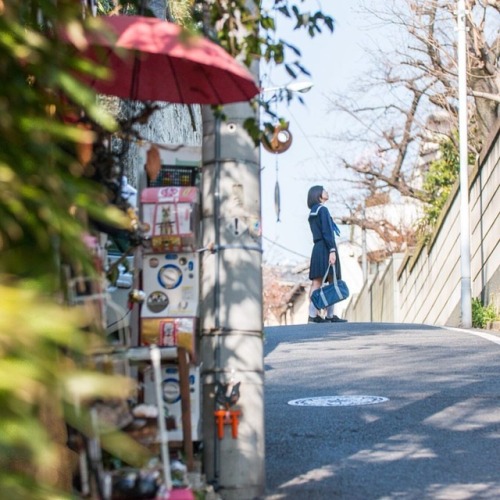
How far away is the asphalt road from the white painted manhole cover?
0.01 m

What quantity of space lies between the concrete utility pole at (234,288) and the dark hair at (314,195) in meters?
10.3

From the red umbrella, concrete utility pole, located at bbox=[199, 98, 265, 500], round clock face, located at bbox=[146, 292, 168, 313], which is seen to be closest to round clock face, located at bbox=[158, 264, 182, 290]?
round clock face, located at bbox=[146, 292, 168, 313]

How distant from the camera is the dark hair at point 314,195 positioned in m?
16.5

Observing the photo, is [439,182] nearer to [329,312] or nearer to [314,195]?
[329,312]

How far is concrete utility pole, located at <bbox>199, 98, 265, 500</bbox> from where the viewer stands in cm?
600

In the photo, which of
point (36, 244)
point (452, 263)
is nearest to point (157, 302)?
point (36, 244)

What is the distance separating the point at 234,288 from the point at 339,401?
3392 millimetres

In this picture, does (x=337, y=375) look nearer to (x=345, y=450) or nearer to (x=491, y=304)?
(x=345, y=450)

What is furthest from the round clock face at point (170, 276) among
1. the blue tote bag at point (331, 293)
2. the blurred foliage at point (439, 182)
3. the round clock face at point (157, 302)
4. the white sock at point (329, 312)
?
the blurred foliage at point (439, 182)

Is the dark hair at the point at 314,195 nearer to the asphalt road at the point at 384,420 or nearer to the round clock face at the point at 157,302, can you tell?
the asphalt road at the point at 384,420

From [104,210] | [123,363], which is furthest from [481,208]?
[104,210]

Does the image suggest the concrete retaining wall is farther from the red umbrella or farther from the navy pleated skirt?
the red umbrella

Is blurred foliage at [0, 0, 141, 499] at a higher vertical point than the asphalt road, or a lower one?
higher

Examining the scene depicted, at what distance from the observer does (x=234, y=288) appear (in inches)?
240
